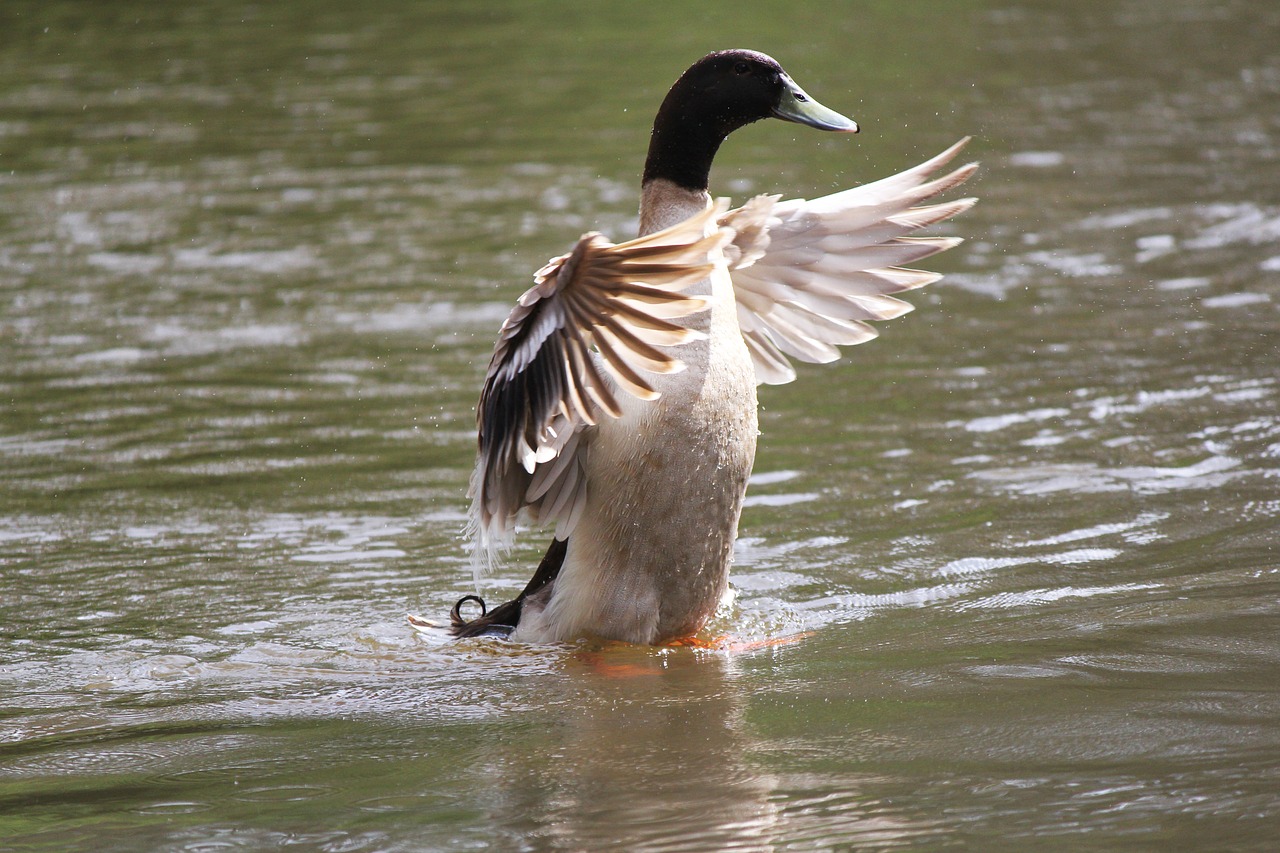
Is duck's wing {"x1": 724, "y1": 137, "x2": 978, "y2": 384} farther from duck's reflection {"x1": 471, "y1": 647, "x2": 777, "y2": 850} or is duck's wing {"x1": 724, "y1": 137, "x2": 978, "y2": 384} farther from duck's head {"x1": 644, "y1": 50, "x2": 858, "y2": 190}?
duck's reflection {"x1": 471, "y1": 647, "x2": 777, "y2": 850}

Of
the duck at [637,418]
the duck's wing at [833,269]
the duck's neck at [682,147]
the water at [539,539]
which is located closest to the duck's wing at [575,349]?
the duck at [637,418]

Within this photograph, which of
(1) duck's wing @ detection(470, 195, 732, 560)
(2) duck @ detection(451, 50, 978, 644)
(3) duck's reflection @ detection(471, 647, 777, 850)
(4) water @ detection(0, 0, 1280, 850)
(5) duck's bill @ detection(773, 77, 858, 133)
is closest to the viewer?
(3) duck's reflection @ detection(471, 647, 777, 850)

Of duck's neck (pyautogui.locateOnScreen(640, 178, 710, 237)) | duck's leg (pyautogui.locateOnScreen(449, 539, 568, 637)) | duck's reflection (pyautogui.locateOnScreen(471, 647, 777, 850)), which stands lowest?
duck's reflection (pyautogui.locateOnScreen(471, 647, 777, 850))

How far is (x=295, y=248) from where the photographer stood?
482 inches

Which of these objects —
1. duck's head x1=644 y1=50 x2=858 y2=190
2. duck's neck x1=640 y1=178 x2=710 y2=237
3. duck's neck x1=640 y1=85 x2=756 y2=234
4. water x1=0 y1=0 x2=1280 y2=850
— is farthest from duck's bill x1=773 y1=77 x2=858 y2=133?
water x1=0 y1=0 x2=1280 y2=850

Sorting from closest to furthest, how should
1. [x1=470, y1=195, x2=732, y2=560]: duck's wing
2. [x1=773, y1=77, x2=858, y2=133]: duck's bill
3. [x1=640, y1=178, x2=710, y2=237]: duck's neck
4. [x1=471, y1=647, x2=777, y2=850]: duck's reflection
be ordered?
[x1=471, y1=647, x2=777, y2=850]: duck's reflection
[x1=470, y1=195, x2=732, y2=560]: duck's wing
[x1=640, y1=178, x2=710, y2=237]: duck's neck
[x1=773, y1=77, x2=858, y2=133]: duck's bill

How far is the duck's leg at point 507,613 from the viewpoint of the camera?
6016mm

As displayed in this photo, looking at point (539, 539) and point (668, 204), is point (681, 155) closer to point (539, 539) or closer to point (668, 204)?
point (668, 204)

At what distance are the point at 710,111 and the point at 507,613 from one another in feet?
6.72

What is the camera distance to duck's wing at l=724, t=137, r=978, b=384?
6.57 metres

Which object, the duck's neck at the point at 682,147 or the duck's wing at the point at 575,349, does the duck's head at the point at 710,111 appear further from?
the duck's wing at the point at 575,349

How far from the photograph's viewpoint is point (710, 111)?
19.3 ft

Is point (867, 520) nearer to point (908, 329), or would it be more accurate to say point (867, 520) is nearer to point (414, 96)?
point (908, 329)

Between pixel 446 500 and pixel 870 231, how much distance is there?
8.09 ft
